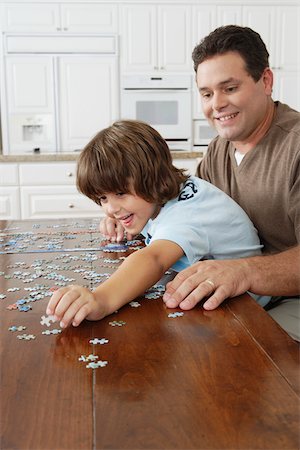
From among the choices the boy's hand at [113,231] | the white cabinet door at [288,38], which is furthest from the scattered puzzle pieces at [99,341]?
the white cabinet door at [288,38]

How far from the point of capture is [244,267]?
4.49 feet

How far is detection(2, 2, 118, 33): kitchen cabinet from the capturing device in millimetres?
5527

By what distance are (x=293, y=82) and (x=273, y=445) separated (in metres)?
5.91

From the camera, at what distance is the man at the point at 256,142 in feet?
5.82

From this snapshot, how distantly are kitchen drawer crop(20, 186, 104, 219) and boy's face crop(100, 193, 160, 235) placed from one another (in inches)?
133

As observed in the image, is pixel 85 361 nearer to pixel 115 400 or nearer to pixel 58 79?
pixel 115 400

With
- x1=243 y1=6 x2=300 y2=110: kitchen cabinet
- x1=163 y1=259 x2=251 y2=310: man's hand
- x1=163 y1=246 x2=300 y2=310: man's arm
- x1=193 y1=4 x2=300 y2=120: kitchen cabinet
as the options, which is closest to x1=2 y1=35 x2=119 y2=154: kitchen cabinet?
x1=193 y1=4 x2=300 y2=120: kitchen cabinet

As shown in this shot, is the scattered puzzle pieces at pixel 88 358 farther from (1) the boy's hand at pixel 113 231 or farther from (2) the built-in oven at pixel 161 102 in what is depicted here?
(2) the built-in oven at pixel 161 102

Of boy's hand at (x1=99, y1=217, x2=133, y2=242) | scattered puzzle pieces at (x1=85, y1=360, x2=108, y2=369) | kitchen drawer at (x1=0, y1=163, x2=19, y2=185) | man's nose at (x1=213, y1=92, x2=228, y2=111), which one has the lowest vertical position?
kitchen drawer at (x1=0, y1=163, x2=19, y2=185)

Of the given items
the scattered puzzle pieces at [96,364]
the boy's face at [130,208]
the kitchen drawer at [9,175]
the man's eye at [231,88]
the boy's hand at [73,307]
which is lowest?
the kitchen drawer at [9,175]

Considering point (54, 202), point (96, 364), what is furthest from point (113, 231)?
point (54, 202)

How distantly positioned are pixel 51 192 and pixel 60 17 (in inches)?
78.2

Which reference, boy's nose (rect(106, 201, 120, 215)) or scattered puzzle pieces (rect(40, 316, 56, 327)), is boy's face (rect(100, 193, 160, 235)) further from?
scattered puzzle pieces (rect(40, 316, 56, 327))

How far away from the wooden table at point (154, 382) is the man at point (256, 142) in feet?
1.97
